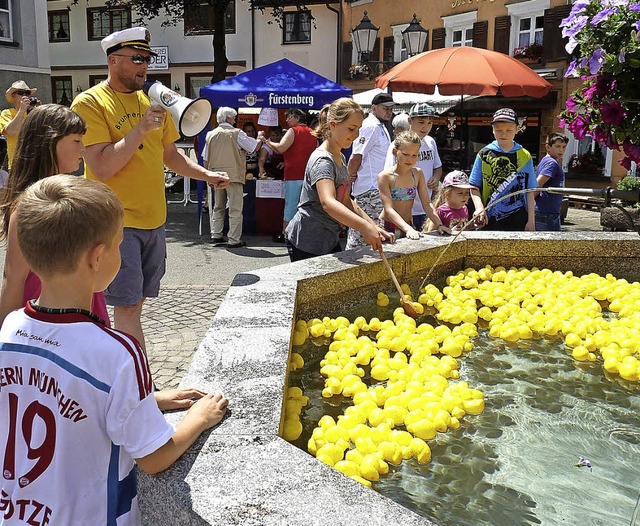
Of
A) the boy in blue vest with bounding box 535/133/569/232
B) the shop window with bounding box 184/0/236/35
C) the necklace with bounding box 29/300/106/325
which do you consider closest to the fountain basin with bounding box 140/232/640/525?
the necklace with bounding box 29/300/106/325

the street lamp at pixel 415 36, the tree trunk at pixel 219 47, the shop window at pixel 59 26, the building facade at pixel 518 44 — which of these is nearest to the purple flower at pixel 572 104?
the street lamp at pixel 415 36

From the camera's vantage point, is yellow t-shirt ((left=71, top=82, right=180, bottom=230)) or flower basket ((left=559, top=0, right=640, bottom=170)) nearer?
flower basket ((left=559, top=0, right=640, bottom=170))

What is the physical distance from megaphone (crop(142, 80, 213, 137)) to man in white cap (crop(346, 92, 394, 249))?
328 centimetres

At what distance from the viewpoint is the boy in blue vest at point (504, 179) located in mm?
5938

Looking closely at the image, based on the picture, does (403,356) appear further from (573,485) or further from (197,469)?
(197,469)

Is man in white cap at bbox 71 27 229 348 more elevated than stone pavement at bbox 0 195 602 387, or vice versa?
man in white cap at bbox 71 27 229 348

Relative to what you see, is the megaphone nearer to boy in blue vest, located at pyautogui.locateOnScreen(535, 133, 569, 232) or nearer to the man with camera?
boy in blue vest, located at pyautogui.locateOnScreen(535, 133, 569, 232)

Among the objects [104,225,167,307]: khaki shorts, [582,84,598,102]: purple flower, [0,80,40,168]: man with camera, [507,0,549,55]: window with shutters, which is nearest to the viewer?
[582,84,598,102]: purple flower

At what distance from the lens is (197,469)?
1950 millimetres

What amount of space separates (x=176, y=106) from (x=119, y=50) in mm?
436

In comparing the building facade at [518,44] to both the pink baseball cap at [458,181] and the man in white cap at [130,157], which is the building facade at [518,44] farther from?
the man in white cap at [130,157]

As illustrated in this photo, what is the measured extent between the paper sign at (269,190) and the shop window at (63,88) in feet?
86.7

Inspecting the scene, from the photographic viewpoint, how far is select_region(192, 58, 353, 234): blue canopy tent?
11.4 meters

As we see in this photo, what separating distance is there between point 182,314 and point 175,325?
412mm
